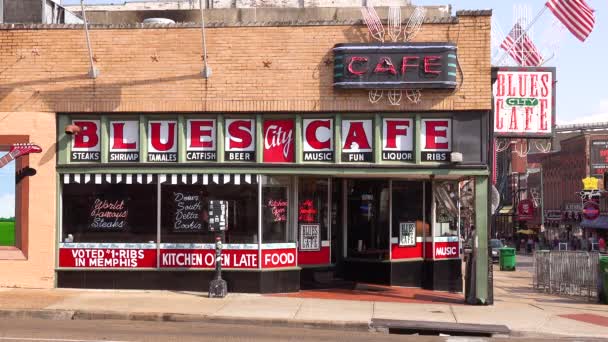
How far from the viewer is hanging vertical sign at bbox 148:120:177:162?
1773cm

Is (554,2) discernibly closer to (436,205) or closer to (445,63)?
(445,63)

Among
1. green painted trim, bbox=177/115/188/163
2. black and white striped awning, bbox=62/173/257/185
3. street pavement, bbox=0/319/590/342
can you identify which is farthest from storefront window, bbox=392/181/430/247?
street pavement, bbox=0/319/590/342

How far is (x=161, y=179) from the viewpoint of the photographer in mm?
17719

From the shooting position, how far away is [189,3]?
22.5m

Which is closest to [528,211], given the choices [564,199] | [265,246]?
[564,199]

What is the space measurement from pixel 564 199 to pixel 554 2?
6338 centimetres

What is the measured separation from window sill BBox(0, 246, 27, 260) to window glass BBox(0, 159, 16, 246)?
0.43 ft

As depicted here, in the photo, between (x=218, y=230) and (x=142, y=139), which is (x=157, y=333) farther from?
(x=142, y=139)

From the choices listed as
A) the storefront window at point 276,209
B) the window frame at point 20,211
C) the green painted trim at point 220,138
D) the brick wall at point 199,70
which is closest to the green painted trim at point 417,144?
the brick wall at point 199,70

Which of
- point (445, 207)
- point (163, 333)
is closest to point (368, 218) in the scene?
point (445, 207)

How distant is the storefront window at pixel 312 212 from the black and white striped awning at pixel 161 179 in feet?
5.83

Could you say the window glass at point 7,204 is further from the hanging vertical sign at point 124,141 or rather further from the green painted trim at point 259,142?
the green painted trim at point 259,142

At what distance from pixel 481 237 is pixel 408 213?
132 inches

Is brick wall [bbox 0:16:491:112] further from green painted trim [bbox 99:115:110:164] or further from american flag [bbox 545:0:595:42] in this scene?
american flag [bbox 545:0:595:42]
